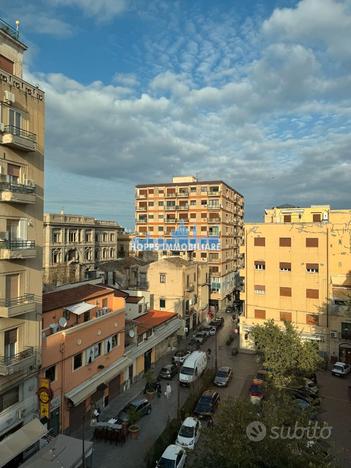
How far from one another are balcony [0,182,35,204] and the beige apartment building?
28954 mm

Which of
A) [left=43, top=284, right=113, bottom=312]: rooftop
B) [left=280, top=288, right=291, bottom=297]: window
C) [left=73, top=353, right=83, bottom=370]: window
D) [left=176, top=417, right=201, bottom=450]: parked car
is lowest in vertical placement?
[left=176, top=417, right=201, bottom=450]: parked car

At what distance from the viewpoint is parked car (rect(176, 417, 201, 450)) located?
71.4ft

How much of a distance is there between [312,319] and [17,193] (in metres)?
33.7

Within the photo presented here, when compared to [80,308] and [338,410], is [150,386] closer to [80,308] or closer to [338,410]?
[80,308]

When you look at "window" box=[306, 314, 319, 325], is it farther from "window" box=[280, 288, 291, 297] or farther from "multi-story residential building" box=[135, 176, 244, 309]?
"multi-story residential building" box=[135, 176, 244, 309]

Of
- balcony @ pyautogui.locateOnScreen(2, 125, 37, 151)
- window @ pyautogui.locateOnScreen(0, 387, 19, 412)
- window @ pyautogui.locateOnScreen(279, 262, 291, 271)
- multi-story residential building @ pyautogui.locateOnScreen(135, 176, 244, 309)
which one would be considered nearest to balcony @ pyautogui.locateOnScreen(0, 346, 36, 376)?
window @ pyautogui.locateOnScreen(0, 387, 19, 412)

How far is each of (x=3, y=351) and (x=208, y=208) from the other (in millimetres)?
55311

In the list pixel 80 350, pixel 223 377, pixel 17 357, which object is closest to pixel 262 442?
pixel 17 357

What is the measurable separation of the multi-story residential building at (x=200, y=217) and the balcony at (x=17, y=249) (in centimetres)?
4973

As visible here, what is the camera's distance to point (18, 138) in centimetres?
1958

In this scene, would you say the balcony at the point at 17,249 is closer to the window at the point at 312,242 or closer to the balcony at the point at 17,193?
the balcony at the point at 17,193

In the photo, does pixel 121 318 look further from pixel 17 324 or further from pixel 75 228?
pixel 75 228

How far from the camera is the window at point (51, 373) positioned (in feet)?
73.5

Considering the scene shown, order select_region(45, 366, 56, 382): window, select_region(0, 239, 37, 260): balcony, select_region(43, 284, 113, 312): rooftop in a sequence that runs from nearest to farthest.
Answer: select_region(0, 239, 37, 260): balcony
select_region(45, 366, 56, 382): window
select_region(43, 284, 113, 312): rooftop
